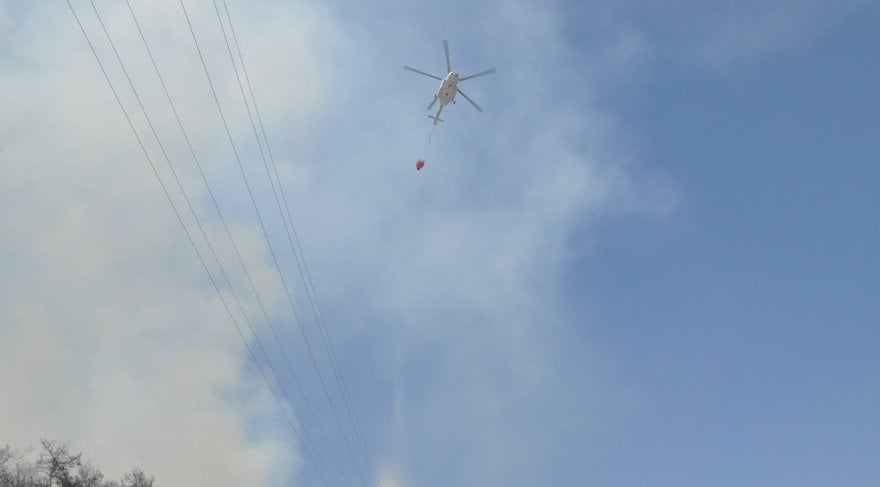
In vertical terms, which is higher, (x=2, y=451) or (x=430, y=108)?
(x=430, y=108)

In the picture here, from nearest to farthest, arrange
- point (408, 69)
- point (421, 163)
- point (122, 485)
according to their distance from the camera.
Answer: point (421, 163) < point (408, 69) < point (122, 485)

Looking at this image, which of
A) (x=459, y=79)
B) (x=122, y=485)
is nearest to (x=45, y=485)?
(x=122, y=485)

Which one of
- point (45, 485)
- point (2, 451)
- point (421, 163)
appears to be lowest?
point (45, 485)

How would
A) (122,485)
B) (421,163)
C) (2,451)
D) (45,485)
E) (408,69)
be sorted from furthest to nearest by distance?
1. (2,451)
2. (122,485)
3. (45,485)
4. (408,69)
5. (421,163)

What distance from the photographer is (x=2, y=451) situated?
103m

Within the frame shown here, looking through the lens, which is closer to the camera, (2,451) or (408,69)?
(408,69)

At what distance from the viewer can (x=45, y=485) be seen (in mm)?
77188

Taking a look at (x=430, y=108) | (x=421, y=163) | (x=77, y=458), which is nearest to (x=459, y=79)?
Result: (x=430, y=108)

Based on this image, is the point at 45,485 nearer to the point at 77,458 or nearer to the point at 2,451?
the point at 77,458

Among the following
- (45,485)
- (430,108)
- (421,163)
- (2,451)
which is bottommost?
(45,485)

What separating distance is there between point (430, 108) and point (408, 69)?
17.8ft

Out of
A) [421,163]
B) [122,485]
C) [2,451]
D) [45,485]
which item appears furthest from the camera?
[2,451]

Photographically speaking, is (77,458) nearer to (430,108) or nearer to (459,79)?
(430,108)

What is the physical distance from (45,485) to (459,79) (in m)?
73.0
